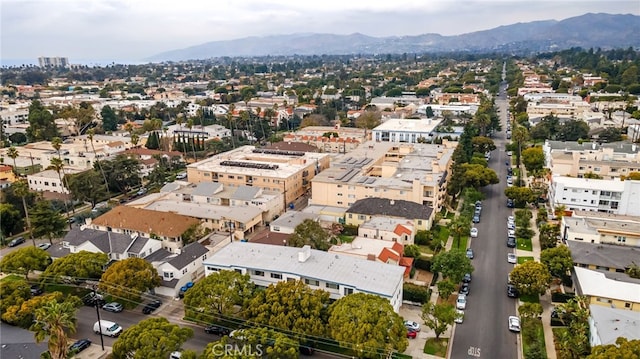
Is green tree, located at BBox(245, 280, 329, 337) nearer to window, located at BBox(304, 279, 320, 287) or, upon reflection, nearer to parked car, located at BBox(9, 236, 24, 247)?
window, located at BBox(304, 279, 320, 287)

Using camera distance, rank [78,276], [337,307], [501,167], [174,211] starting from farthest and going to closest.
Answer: [501,167], [174,211], [78,276], [337,307]

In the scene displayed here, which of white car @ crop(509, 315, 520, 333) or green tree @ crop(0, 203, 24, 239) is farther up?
green tree @ crop(0, 203, 24, 239)

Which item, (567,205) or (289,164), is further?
(289,164)

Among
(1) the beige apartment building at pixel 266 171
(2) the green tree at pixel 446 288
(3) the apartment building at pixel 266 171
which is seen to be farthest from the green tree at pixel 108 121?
(2) the green tree at pixel 446 288

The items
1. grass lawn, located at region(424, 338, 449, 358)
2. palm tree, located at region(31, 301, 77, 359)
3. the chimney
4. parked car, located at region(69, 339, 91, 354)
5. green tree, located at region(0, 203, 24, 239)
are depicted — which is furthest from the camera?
green tree, located at region(0, 203, 24, 239)

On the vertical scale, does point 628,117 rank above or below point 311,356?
above

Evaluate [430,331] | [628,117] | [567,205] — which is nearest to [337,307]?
[430,331]

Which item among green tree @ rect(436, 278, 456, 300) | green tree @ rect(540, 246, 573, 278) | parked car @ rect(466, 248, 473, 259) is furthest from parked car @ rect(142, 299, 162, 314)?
green tree @ rect(540, 246, 573, 278)

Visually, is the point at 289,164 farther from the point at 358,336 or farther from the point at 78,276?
the point at 358,336
